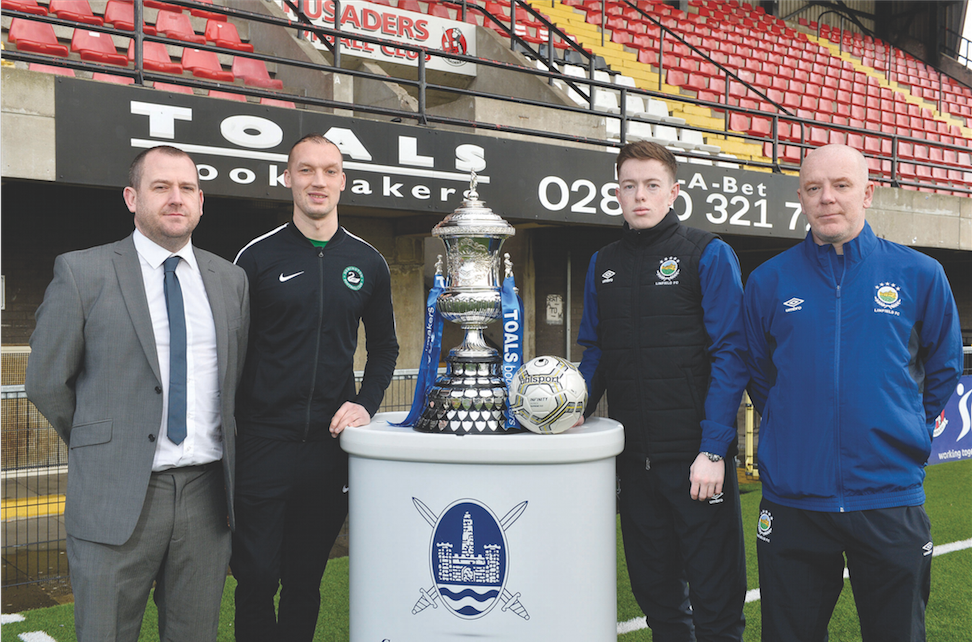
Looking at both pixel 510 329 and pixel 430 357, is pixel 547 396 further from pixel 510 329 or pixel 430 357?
pixel 430 357

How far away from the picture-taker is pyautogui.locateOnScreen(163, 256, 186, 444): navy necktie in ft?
7.41

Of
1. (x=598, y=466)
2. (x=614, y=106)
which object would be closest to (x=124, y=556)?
(x=598, y=466)

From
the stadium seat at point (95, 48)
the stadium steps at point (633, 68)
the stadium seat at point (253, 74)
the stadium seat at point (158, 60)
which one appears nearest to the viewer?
the stadium seat at point (95, 48)

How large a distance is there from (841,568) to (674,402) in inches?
26.4

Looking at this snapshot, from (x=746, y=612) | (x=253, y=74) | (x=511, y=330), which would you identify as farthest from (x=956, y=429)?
(x=253, y=74)

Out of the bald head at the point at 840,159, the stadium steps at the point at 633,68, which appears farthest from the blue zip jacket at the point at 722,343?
the stadium steps at the point at 633,68

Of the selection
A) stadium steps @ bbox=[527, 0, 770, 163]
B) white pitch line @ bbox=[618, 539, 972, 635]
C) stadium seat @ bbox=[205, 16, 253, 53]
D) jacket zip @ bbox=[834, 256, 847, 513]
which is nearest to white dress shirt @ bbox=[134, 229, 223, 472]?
jacket zip @ bbox=[834, 256, 847, 513]

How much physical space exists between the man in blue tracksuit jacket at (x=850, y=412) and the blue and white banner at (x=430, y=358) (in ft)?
3.27

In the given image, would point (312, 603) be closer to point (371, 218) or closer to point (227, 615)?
point (227, 615)

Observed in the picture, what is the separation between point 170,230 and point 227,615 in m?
2.33

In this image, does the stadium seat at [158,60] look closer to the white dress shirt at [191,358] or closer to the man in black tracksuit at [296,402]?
the man in black tracksuit at [296,402]

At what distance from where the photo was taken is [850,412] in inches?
84.0

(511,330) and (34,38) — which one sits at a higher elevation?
(34,38)

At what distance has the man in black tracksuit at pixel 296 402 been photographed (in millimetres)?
2555
